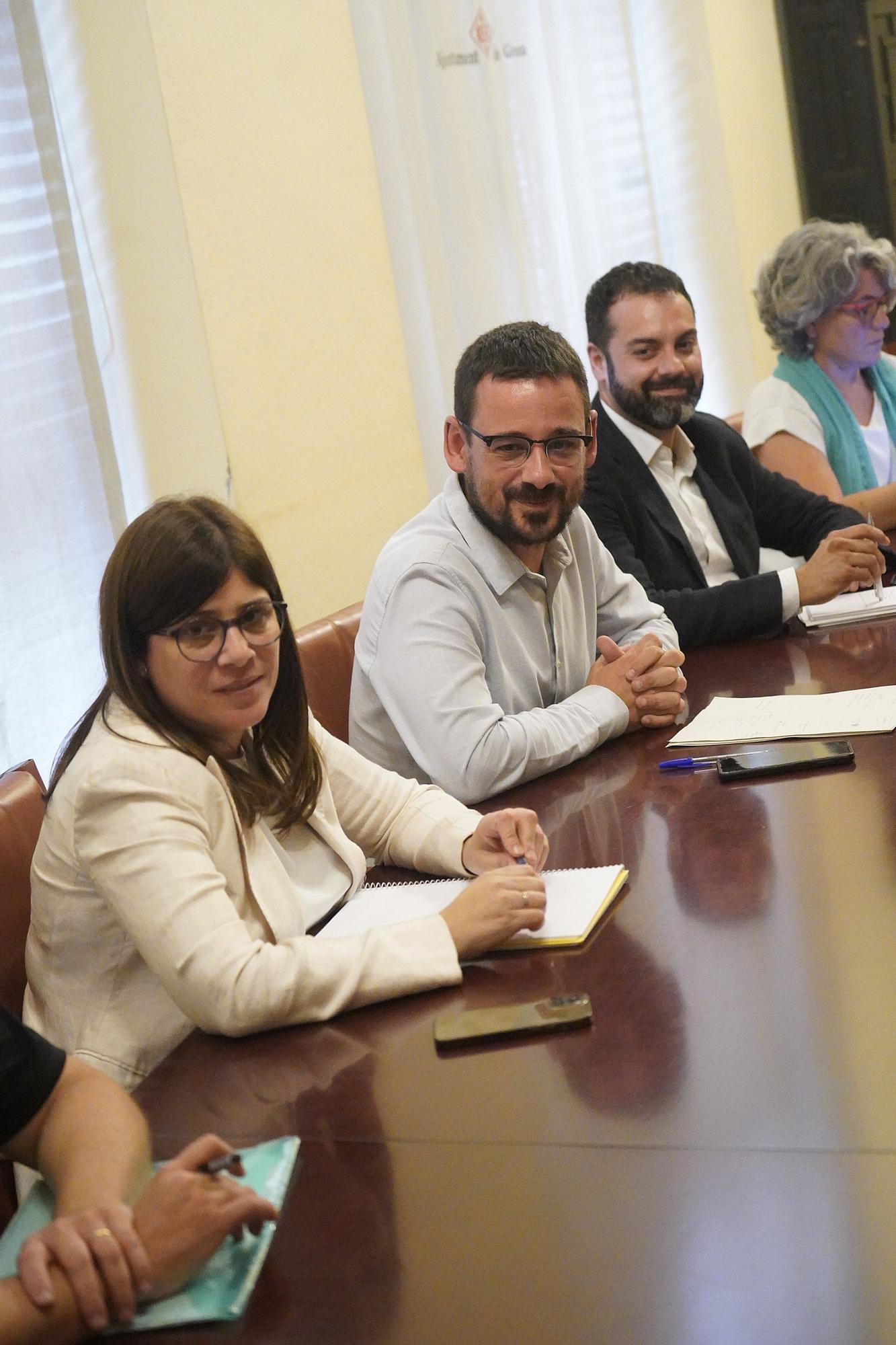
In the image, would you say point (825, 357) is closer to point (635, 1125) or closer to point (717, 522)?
point (717, 522)

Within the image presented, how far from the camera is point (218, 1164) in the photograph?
3.34 ft

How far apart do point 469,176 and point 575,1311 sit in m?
3.30

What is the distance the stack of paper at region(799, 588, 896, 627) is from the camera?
103 inches

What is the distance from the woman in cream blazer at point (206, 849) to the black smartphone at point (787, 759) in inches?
12.7

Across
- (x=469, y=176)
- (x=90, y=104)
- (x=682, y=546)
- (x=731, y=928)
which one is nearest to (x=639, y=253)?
(x=469, y=176)

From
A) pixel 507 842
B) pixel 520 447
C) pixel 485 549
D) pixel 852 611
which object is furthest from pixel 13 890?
pixel 852 611

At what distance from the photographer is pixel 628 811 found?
6.02 ft

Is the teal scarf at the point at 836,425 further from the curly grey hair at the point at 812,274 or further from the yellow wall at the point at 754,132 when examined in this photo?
the yellow wall at the point at 754,132

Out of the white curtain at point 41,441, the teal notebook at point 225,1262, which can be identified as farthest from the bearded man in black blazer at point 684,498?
the teal notebook at point 225,1262

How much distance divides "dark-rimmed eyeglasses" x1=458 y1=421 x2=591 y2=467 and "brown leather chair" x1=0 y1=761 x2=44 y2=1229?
37.2 inches

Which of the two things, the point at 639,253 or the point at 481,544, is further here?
the point at 639,253

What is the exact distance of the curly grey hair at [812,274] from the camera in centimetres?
370

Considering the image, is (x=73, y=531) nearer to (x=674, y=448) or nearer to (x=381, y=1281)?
(x=674, y=448)

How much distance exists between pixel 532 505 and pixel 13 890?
105cm
